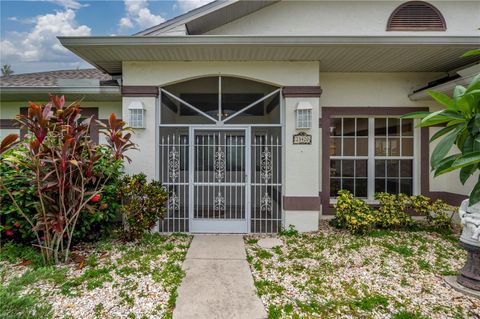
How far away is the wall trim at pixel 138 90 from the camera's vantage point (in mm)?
4797

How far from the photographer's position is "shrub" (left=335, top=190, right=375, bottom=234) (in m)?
4.65

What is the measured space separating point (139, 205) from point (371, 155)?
204 inches

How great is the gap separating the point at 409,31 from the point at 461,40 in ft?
5.72

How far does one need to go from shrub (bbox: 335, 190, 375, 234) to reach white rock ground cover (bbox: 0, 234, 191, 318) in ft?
10.2

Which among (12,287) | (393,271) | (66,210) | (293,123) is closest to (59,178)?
(66,210)

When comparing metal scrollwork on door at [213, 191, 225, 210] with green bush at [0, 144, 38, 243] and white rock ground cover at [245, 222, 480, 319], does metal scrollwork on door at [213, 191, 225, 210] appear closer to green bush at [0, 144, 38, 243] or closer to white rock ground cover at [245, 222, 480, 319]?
white rock ground cover at [245, 222, 480, 319]

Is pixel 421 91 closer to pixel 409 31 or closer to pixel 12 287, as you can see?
pixel 409 31

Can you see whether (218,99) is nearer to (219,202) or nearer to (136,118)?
(136,118)

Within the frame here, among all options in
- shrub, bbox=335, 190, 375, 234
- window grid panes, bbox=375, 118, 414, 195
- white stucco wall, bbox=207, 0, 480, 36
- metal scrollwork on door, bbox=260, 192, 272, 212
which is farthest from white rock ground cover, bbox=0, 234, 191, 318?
white stucco wall, bbox=207, 0, 480, 36

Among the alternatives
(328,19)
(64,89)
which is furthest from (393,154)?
(64,89)

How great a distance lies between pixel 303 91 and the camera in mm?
4820

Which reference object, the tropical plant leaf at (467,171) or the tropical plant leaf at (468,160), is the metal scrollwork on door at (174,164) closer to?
the tropical plant leaf at (468,160)

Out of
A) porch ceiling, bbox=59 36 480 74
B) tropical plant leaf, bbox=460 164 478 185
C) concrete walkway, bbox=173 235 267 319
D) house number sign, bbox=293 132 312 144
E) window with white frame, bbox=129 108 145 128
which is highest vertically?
porch ceiling, bbox=59 36 480 74

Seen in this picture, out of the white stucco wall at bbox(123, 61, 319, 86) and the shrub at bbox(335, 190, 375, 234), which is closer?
the shrub at bbox(335, 190, 375, 234)
